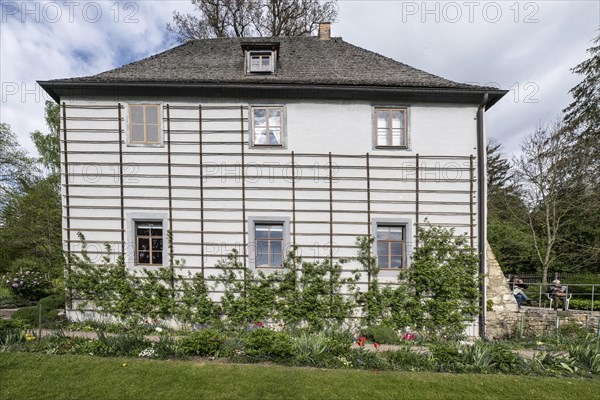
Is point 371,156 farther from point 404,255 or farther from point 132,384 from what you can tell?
point 132,384

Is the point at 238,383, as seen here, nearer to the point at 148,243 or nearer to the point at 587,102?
the point at 148,243

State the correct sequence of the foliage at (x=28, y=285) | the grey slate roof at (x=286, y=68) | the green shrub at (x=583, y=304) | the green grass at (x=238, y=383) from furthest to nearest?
1. the green shrub at (x=583, y=304)
2. the foliage at (x=28, y=285)
3. the grey slate roof at (x=286, y=68)
4. the green grass at (x=238, y=383)

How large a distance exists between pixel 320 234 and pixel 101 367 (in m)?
5.48

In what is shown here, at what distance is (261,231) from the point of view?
25.3 feet

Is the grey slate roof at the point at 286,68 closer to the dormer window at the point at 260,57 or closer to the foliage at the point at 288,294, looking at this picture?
the dormer window at the point at 260,57

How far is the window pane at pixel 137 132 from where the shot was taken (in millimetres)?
7699

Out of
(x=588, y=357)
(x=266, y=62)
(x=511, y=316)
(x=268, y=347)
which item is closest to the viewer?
(x=588, y=357)

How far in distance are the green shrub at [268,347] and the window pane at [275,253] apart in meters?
2.47

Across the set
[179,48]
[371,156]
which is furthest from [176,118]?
[371,156]

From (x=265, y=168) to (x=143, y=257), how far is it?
14.5 ft

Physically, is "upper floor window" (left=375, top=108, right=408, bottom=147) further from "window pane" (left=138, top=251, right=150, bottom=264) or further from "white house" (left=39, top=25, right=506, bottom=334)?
"window pane" (left=138, top=251, right=150, bottom=264)

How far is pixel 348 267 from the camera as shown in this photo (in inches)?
298

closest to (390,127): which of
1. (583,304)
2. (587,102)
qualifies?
(583,304)

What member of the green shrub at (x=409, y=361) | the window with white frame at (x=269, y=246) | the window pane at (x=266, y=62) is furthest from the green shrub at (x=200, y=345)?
the window pane at (x=266, y=62)
